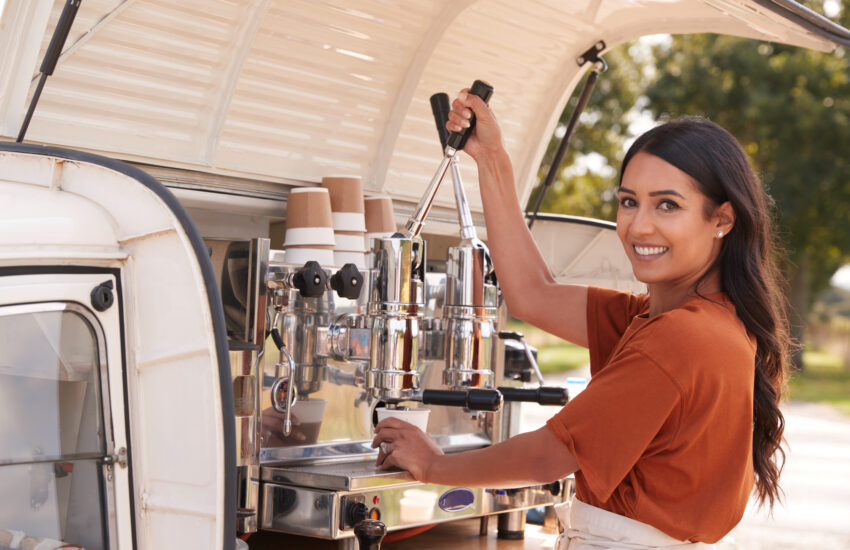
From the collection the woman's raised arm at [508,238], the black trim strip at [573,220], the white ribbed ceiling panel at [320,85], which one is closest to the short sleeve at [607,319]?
the woman's raised arm at [508,238]

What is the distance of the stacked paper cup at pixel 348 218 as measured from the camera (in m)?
2.35

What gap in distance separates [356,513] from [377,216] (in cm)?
85

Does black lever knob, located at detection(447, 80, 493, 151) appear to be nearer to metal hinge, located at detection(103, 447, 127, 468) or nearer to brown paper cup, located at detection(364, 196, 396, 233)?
brown paper cup, located at detection(364, 196, 396, 233)

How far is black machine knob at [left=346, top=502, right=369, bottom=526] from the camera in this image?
6.43ft

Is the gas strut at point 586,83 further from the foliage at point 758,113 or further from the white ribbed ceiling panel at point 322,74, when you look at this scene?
the foliage at point 758,113

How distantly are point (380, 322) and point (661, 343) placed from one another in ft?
2.21

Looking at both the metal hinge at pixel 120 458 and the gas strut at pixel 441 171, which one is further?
the gas strut at pixel 441 171

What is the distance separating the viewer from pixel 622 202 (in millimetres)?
1725

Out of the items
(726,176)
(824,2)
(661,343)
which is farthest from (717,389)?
(824,2)

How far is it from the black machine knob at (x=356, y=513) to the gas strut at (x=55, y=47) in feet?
3.06

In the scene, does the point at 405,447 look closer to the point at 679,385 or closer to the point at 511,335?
the point at 679,385

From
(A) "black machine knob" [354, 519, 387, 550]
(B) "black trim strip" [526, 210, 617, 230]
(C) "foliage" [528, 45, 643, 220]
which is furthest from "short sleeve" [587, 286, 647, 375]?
(C) "foliage" [528, 45, 643, 220]

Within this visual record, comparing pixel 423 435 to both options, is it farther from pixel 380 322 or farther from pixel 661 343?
pixel 661 343

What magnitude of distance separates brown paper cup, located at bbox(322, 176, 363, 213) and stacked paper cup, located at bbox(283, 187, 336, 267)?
98mm
